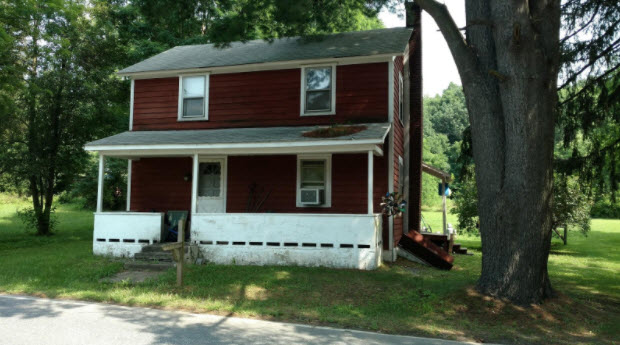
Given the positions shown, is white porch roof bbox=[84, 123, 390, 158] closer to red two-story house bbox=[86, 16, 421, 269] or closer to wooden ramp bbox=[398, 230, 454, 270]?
red two-story house bbox=[86, 16, 421, 269]

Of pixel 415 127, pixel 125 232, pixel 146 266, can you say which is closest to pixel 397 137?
pixel 415 127

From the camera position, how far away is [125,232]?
1175cm

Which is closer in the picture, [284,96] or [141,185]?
[284,96]

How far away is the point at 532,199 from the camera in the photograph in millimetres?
6961

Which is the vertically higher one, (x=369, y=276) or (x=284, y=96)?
(x=284, y=96)

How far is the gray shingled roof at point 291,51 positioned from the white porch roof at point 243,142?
6.79 feet

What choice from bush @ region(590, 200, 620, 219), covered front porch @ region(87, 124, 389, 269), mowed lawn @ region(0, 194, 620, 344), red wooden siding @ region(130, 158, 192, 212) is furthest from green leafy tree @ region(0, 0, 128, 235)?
bush @ region(590, 200, 620, 219)

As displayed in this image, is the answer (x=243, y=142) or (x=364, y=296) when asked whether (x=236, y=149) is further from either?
(x=364, y=296)

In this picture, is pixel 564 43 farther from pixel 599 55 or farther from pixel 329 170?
pixel 329 170

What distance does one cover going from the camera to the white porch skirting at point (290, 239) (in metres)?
10.2

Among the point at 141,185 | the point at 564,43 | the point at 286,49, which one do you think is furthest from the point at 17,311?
the point at 564,43

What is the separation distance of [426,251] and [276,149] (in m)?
4.86

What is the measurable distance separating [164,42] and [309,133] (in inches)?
626

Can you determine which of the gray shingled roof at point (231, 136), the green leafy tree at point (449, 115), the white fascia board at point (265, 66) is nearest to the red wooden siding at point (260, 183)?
the gray shingled roof at point (231, 136)
